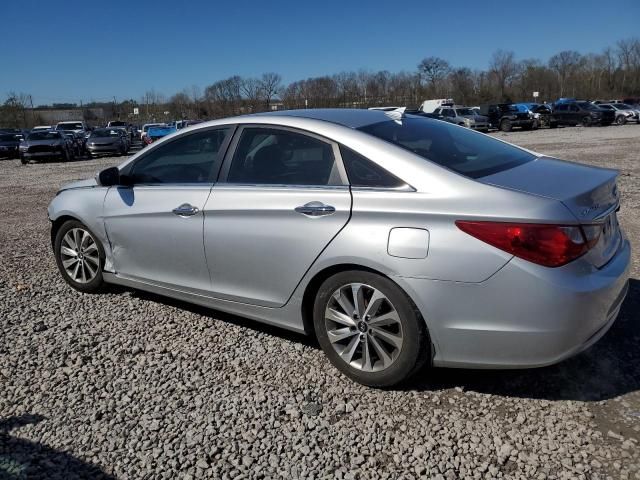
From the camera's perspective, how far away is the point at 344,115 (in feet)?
12.4

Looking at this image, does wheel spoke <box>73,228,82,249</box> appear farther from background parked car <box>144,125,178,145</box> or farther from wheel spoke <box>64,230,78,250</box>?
background parked car <box>144,125,178,145</box>

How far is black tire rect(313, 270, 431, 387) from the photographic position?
9.64ft

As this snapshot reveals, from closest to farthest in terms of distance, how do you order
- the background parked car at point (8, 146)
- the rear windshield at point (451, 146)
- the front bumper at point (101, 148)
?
the rear windshield at point (451, 146) → the front bumper at point (101, 148) → the background parked car at point (8, 146)

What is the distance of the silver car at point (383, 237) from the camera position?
106 inches

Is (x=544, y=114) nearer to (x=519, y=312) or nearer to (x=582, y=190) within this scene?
(x=582, y=190)

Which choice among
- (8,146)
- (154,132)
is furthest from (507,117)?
(8,146)

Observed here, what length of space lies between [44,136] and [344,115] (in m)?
26.7

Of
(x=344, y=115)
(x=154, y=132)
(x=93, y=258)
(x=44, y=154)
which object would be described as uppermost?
(x=154, y=132)

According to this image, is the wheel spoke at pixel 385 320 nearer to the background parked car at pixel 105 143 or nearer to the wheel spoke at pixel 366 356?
the wheel spoke at pixel 366 356

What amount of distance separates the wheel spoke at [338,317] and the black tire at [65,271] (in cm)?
237

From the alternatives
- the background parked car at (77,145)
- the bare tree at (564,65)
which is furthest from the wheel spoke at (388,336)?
the bare tree at (564,65)

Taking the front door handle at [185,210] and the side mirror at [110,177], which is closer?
the front door handle at [185,210]

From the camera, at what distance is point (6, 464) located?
265cm

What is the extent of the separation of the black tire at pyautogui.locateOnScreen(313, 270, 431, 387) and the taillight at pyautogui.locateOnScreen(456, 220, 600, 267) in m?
0.57
